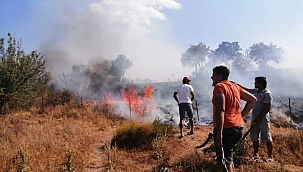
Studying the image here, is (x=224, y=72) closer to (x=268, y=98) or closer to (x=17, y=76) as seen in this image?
(x=268, y=98)

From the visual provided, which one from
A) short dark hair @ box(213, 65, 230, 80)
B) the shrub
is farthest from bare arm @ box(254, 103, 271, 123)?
the shrub

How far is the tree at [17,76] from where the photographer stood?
46.8 ft

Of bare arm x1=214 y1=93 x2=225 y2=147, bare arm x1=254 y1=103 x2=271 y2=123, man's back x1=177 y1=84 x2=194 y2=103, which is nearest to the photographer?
bare arm x1=214 y1=93 x2=225 y2=147

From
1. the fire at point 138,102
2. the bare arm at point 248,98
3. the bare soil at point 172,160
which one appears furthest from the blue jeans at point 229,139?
the fire at point 138,102

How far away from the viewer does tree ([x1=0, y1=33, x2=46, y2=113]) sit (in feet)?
46.8

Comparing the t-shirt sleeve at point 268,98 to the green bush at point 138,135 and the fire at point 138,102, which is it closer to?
the green bush at point 138,135

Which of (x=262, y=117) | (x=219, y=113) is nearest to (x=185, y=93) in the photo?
(x=262, y=117)

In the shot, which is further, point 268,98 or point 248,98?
point 268,98

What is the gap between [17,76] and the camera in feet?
48.4

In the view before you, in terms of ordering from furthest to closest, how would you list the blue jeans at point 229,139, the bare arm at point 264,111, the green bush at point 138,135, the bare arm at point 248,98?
the green bush at point 138,135 < the bare arm at point 264,111 < the bare arm at point 248,98 < the blue jeans at point 229,139

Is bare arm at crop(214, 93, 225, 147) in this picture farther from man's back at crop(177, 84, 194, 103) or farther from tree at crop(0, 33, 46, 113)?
tree at crop(0, 33, 46, 113)

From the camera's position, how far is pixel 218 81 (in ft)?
14.2

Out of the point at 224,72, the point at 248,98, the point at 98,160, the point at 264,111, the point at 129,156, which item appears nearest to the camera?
the point at 224,72

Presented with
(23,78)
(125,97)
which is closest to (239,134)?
(23,78)
